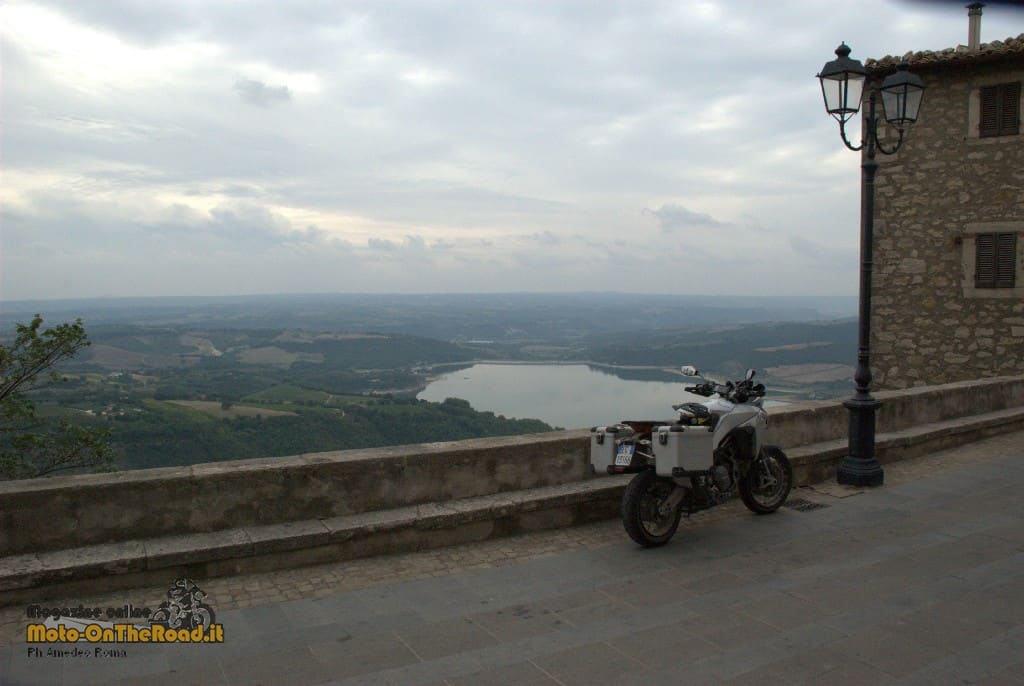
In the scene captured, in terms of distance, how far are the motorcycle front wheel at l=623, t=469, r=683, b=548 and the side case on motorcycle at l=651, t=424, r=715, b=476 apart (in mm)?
142

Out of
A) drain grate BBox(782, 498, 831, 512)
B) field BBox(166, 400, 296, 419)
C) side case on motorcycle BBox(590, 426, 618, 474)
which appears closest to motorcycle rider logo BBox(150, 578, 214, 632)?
side case on motorcycle BBox(590, 426, 618, 474)

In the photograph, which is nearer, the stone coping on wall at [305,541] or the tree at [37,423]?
the stone coping on wall at [305,541]

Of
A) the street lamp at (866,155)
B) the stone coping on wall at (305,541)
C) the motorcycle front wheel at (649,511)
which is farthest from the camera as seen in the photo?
the street lamp at (866,155)

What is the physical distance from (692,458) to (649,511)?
49 cm

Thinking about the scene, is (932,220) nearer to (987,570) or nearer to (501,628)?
(987,570)

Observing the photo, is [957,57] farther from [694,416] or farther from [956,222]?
[694,416]

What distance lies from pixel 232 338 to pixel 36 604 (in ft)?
337

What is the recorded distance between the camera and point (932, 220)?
1416 centimetres

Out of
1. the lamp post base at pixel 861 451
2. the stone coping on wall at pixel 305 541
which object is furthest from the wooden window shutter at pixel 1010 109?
the stone coping on wall at pixel 305 541

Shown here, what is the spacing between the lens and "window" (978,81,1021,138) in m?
13.2

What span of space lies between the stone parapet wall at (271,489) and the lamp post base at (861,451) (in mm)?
2852

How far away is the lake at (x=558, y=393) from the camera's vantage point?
30.1 meters

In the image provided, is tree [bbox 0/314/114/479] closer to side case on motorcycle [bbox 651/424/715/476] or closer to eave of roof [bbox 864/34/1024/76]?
side case on motorcycle [bbox 651/424/715/476]

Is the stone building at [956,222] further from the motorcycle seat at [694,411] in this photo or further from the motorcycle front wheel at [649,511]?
the motorcycle front wheel at [649,511]
